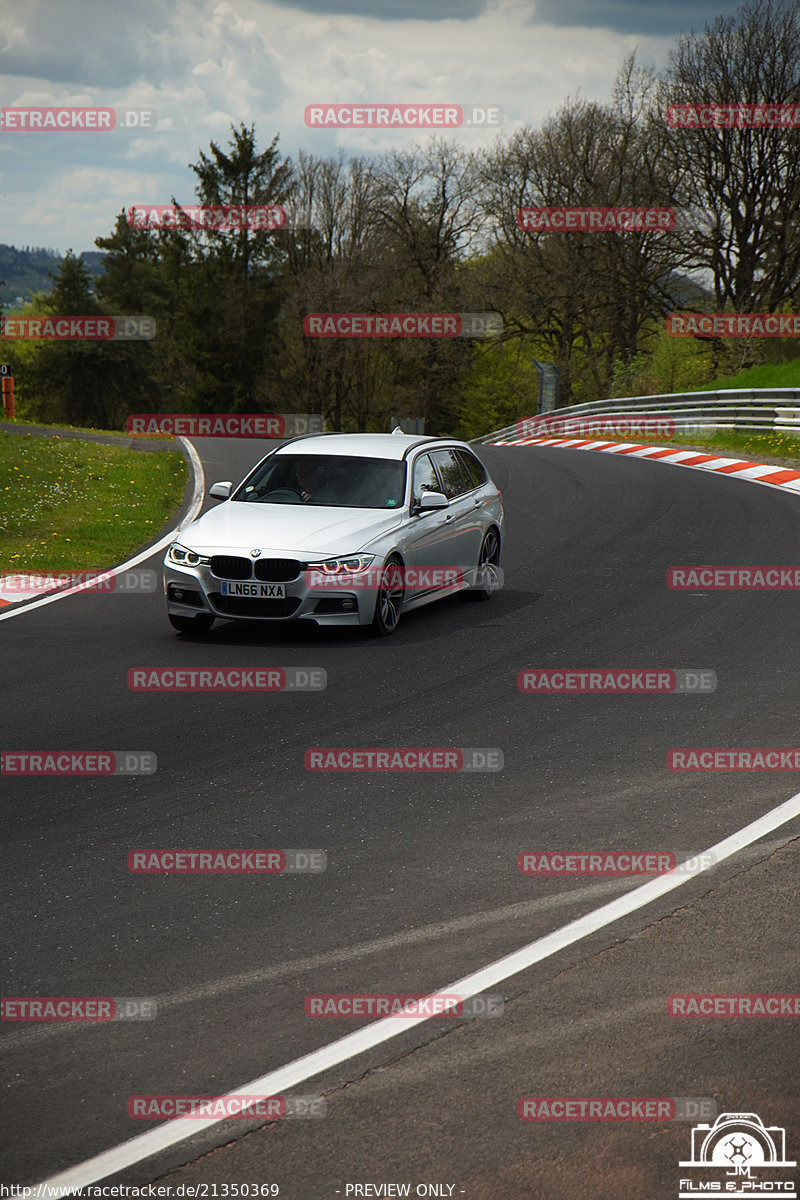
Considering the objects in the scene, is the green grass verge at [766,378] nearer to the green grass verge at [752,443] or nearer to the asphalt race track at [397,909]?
the green grass verge at [752,443]

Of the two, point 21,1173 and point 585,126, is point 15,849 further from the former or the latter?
point 585,126

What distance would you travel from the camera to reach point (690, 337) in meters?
50.0

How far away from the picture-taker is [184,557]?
10.4 metres

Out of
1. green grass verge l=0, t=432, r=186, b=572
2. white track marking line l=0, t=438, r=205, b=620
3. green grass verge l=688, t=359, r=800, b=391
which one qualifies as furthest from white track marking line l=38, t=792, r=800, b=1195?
green grass verge l=688, t=359, r=800, b=391

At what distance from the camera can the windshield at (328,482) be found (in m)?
11.2

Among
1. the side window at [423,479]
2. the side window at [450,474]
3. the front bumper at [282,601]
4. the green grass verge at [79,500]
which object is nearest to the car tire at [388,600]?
the front bumper at [282,601]

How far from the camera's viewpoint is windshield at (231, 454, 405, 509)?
11.2m

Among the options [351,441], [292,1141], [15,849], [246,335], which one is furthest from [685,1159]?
[246,335]

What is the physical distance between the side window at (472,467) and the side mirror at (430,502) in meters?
1.59

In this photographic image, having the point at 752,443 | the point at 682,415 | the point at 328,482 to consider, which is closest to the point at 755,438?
the point at 752,443

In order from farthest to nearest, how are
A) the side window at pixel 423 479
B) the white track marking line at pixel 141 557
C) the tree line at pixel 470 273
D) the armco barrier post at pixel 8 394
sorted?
the tree line at pixel 470 273 < the armco barrier post at pixel 8 394 < the white track marking line at pixel 141 557 < the side window at pixel 423 479

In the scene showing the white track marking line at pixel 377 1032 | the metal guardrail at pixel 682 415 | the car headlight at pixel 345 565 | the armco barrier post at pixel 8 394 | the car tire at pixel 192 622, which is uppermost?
the armco barrier post at pixel 8 394

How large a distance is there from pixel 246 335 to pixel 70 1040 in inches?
2591

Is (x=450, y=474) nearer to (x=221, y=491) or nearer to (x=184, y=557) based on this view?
(x=221, y=491)
